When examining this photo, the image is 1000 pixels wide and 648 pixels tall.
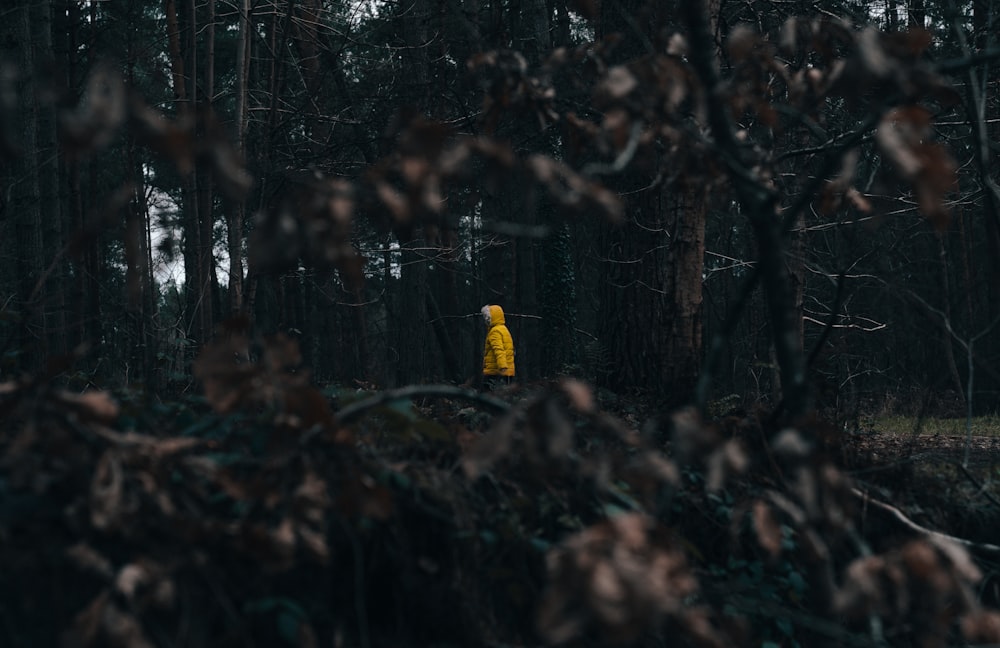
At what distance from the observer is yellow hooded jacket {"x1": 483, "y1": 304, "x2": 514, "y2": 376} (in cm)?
1340

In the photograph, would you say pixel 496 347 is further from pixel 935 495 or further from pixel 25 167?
pixel 935 495

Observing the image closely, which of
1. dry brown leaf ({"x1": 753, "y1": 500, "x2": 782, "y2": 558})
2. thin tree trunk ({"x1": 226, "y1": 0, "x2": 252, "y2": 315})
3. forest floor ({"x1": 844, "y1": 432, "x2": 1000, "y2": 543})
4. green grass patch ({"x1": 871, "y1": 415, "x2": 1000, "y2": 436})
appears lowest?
green grass patch ({"x1": 871, "y1": 415, "x2": 1000, "y2": 436})

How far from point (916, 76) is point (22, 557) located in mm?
2614

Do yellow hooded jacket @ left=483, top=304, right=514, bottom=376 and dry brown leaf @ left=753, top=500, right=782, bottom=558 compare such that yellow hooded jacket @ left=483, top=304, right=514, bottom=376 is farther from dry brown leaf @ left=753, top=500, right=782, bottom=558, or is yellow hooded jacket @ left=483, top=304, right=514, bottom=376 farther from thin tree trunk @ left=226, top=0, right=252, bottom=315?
dry brown leaf @ left=753, top=500, right=782, bottom=558

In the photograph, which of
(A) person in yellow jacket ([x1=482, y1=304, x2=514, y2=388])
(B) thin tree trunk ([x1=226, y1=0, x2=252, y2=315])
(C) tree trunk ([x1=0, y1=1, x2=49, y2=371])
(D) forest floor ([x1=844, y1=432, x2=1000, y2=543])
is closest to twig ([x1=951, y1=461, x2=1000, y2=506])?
(D) forest floor ([x1=844, y1=432, x2=1000, y2=543])

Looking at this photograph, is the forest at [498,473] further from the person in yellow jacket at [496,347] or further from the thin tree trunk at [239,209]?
the person in yellow jacket at [496,347]

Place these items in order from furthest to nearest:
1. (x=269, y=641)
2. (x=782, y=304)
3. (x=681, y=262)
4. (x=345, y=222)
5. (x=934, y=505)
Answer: (x=681, y=262) < (x=934, y=505) < (x=782, y=304) < (x=269, y=641) < (x=345, y=222)

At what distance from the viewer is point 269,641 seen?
261 centimetres

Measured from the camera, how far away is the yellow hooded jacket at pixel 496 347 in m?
13.4

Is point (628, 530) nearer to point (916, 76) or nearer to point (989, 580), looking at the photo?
point (916, 76)

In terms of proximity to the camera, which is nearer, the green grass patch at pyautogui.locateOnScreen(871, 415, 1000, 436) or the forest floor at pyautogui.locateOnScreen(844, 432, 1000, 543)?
the forest floor at pyautogui.locateOnScreen(844, 432, 1000, 543)

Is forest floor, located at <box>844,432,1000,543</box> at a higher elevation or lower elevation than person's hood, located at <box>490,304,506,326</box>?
lower

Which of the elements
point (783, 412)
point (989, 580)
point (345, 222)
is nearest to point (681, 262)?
point (783, 412)

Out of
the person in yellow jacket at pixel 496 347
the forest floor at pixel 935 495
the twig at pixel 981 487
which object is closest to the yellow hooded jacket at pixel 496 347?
the person in yellow jacket at pixel 496 347
